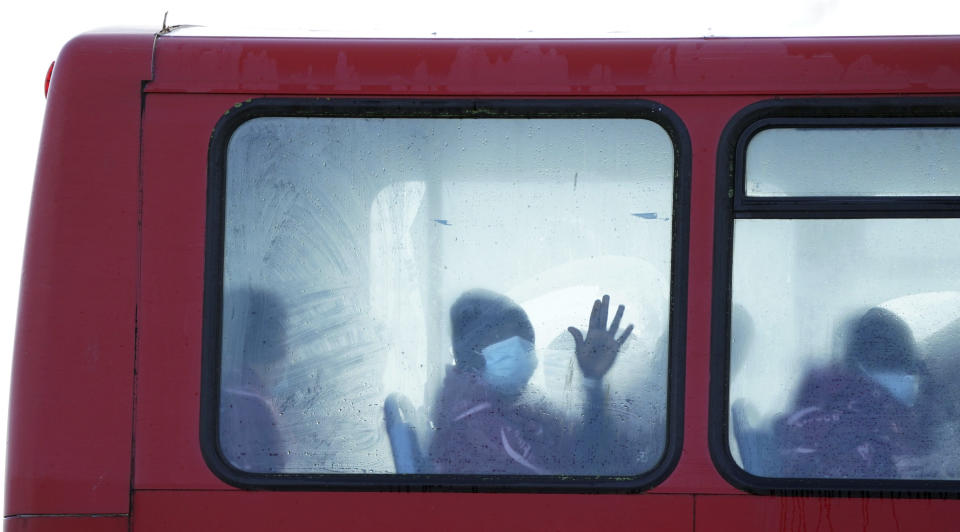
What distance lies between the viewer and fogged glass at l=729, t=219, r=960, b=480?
219 cm

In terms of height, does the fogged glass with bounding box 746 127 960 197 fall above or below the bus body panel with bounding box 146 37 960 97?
below

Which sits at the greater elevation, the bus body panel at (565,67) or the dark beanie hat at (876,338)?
the bus body panel at (565,67)

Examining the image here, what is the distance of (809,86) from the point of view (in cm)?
221

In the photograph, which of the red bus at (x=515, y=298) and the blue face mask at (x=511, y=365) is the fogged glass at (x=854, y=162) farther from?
the blue face mask at (x=511, y=365)

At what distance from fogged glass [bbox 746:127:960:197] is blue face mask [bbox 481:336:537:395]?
695mm

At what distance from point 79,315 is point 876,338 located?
202cm

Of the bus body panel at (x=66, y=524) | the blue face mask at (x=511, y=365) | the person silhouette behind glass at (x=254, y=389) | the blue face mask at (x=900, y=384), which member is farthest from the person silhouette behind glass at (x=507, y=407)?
the bus body panel at (x=66, y=524)

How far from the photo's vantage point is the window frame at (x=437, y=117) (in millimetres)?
2188

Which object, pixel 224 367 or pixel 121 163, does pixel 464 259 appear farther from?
pixel 121 163

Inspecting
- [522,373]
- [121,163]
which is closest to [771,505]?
[522,373]

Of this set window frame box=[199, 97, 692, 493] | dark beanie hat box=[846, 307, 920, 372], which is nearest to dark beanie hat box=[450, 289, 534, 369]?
window frame box=[199, 97, 692, 493]

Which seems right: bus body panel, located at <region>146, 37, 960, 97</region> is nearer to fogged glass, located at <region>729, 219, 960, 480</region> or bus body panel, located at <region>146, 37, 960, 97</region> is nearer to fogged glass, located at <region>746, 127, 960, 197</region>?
fogged glass, located at <region>746, 127, 960, 197</region>

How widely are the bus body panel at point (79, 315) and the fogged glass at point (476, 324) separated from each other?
27 cm

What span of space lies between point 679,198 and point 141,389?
144 cm
